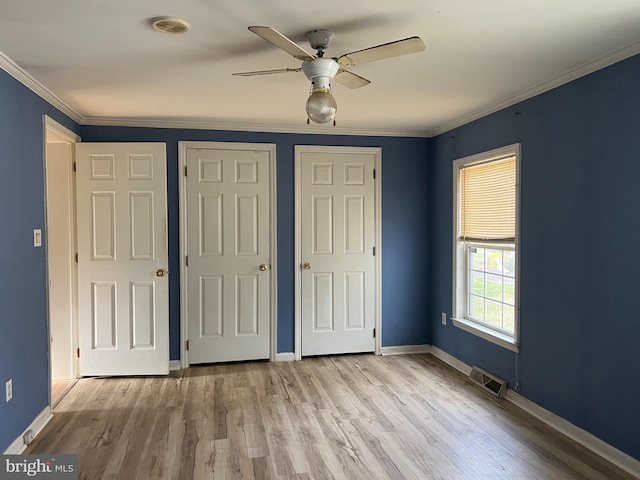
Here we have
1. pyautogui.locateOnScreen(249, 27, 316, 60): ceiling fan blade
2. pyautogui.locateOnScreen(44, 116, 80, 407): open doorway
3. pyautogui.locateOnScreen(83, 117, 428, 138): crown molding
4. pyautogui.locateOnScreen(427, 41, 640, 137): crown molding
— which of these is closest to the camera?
pyautogui.locateOnScreen(249, 27, 316, 60): ceiling fan blade

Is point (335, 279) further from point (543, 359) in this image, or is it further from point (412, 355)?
point (543, 359)

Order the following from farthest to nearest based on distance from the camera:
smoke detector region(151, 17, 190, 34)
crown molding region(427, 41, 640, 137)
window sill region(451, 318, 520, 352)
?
window sill region(451, 318, 520, 352) → crown molding region(427, 41, 640, 137) → smoke detector region(151, 17, 190, 34)

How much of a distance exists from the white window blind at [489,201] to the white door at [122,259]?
270 centimetres

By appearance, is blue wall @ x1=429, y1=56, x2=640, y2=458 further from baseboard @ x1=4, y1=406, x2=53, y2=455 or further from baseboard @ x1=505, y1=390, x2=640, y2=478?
baseboard @ x1=4, y1=406, x2=53, y2=455

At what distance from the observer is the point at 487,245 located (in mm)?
3922

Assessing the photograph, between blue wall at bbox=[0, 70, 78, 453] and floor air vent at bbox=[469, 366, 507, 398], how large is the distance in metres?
3.26

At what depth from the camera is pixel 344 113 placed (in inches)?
158

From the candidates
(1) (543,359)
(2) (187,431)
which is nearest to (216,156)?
(2) (187,431)

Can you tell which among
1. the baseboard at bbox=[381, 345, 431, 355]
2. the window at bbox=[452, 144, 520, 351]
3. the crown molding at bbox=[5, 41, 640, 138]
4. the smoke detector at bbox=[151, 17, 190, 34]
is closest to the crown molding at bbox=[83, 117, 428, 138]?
the crown molding at bbox=[5, 41, 640, 138]

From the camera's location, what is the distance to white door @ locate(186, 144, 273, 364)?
4379mm

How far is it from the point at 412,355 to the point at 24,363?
3.42 metres

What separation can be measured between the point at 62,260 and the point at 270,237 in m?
1.83

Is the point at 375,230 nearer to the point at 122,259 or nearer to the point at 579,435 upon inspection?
the point at 122,259

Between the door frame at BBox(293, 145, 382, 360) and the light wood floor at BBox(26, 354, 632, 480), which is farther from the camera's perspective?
the door frame at BBox(293, 145, 382, 360)
